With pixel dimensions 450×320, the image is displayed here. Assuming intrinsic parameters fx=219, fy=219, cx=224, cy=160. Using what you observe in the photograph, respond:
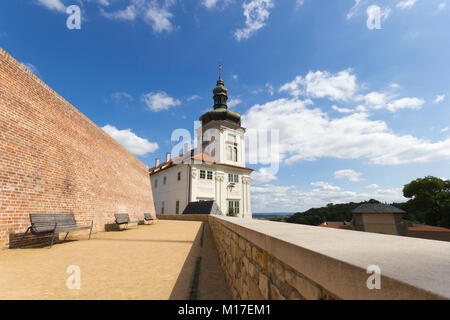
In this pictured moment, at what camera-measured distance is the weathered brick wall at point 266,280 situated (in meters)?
1.36

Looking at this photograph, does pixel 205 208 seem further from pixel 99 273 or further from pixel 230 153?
pixel 230 153

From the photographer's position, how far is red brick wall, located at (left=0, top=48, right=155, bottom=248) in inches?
234

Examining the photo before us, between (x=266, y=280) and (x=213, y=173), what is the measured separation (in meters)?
29.3

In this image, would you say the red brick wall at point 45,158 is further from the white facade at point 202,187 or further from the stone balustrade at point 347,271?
the white facade at point 202,187

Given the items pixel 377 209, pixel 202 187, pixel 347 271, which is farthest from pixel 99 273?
pixel 377 209

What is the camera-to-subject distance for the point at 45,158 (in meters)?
7.36

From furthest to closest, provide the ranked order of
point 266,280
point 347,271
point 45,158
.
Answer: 1. point 45,158
2. point 266,280
3. point 347,271

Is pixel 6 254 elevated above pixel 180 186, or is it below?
below

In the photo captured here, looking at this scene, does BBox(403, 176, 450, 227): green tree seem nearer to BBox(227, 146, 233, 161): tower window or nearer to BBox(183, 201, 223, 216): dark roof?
BBox(227, 146, 233, 161): tower window
